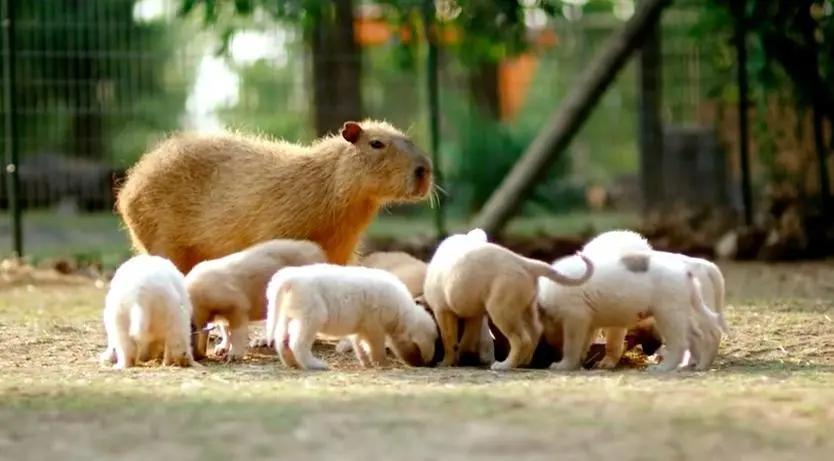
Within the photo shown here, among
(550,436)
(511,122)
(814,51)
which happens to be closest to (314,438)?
(550,436)

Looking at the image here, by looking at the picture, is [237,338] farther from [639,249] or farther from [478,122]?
[478,122]

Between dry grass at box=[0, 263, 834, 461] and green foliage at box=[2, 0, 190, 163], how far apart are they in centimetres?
670

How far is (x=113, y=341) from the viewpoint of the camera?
5.73 metres

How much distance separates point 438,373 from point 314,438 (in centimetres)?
153

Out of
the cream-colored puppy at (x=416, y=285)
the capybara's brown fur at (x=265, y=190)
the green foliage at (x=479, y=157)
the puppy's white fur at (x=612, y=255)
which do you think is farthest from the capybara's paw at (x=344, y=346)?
the green foliage at (x=479, y=157)

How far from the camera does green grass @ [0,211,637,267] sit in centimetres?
1195

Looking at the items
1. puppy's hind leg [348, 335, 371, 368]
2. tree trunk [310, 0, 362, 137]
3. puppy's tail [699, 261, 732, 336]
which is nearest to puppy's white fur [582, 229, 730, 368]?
puppy's tail [699, 261, 732, 336]

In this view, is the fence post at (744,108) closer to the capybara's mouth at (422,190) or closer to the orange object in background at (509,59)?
the orange object in background at (509,59)

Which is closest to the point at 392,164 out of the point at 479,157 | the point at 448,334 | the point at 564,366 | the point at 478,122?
the point at 448,334

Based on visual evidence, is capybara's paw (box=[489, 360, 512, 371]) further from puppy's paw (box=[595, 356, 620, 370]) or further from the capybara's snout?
the capybara's snout

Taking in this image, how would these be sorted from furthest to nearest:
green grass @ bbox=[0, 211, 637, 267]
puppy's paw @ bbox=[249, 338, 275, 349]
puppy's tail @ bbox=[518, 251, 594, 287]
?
green grass @ bbox=[0, 211, 637, 267], puppy's paw @ bbox=[249, 338, 275, 349], puppy's tail @ bbox=[518, 251, 594, 287]

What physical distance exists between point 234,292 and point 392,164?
1393 millimetres

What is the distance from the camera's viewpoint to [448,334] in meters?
5.84

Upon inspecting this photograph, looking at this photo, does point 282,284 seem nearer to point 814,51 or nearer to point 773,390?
point 773,390
